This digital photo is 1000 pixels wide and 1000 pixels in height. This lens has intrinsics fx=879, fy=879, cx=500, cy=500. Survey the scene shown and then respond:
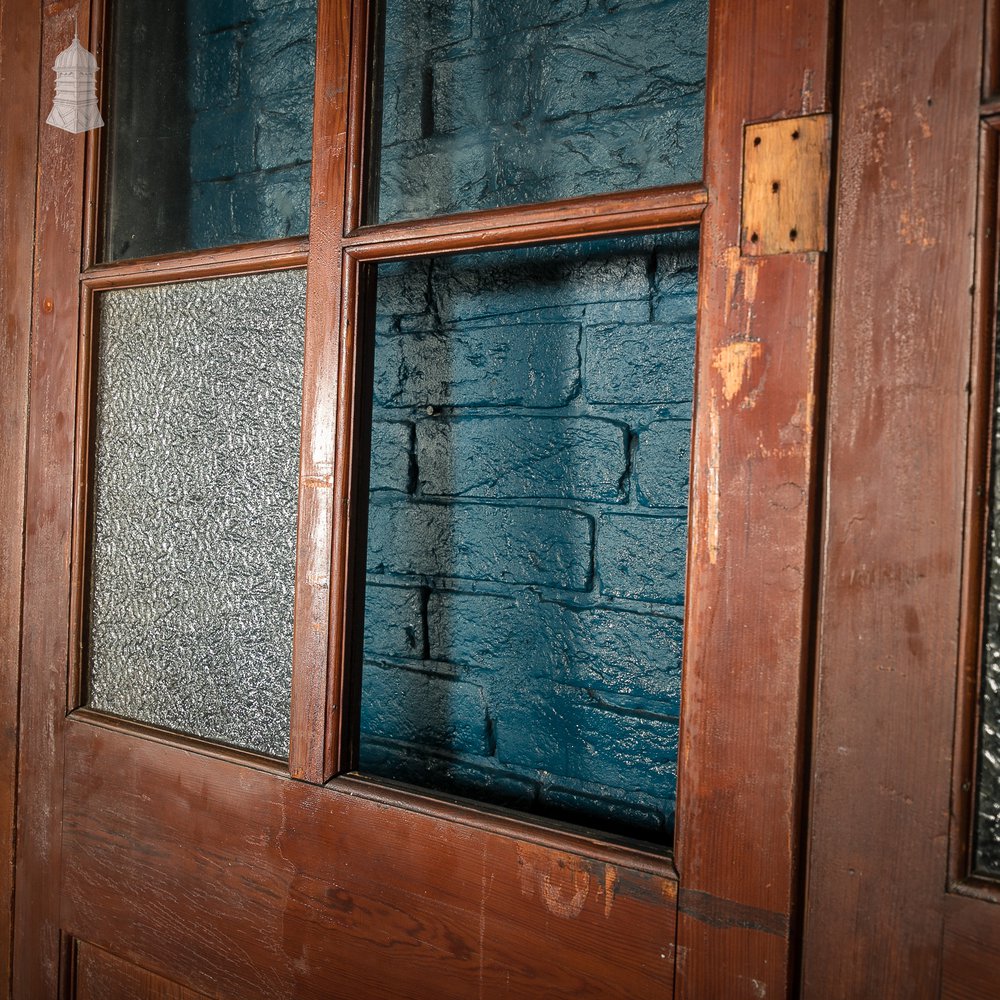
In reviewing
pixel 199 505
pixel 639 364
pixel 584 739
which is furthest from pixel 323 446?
pixel 584 739

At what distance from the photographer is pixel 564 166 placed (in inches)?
46.3

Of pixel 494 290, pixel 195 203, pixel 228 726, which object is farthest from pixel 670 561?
pixel 195 203

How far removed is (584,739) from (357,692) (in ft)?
1.48

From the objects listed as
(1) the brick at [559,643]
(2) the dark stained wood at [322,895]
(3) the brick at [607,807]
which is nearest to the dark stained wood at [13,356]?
(2) the dark stained wood at [322,895]

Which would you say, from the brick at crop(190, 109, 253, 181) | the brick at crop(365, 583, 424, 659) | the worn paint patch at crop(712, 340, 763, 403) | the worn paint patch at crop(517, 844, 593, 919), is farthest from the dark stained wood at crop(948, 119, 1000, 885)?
the brick at crop(190, 109, 253, 181)

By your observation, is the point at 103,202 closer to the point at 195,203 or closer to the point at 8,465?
the point at 195,203

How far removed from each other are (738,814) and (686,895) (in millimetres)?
80

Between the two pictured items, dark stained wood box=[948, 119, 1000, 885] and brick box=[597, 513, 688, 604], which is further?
brick box=[597, 513, 688, 604]

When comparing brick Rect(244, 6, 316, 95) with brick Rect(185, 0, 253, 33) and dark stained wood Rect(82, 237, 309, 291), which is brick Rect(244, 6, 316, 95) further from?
dark stained wood Rect(82, 237, 309, 291)

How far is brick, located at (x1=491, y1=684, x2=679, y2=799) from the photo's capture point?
1.16m

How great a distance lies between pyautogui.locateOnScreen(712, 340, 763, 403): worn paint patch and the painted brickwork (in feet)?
2.46

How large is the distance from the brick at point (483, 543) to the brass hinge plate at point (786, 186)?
59 centimetres

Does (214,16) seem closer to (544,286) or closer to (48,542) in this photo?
(544,286)

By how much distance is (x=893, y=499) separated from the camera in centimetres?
61
